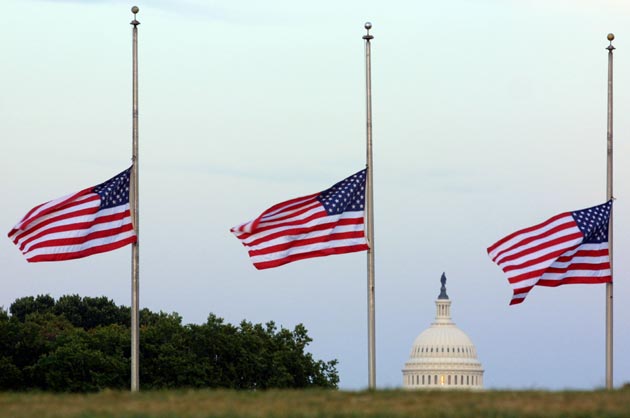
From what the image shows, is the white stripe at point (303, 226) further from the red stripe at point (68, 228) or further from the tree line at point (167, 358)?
the tree line at point (167, 358)

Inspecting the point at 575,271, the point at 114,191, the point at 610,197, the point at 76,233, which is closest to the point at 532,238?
the point at 575,271

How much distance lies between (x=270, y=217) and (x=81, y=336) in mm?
62910

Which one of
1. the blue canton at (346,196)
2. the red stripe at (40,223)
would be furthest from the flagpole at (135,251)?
the blue canton at (346,196)

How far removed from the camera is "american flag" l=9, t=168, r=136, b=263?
5231 centimetres

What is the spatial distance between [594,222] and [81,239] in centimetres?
1673

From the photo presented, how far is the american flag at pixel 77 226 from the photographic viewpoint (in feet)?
172

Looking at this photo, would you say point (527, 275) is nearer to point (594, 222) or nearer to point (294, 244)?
point (594, 222)

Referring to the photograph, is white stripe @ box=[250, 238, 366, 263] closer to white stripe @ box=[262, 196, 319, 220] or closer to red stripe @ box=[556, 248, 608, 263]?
white stripe @ box=[262, 196, 319, 220]

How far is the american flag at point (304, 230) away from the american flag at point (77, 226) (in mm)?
4017

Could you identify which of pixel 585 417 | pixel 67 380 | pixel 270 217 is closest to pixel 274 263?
pixel 270 217

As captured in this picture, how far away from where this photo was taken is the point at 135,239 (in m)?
55.4

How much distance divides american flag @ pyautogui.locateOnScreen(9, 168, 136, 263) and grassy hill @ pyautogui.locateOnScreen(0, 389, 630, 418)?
5.48 m

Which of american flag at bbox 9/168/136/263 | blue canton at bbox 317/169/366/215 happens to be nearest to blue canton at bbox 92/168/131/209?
american flag at bbox 9/168/136/263

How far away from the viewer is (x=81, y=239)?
5281 cm
